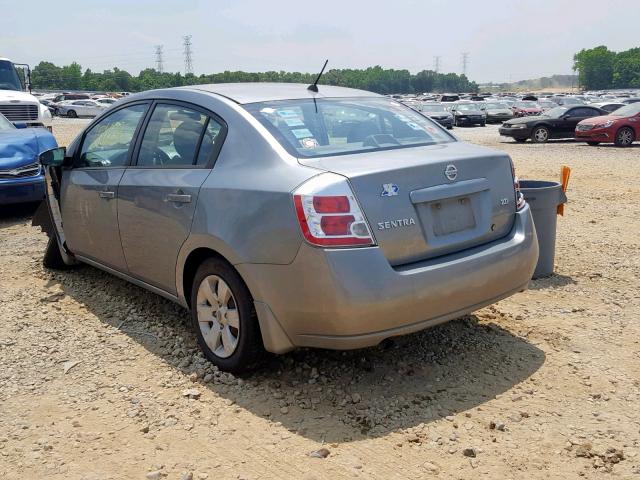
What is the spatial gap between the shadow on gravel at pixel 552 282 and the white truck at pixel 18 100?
40.6ft

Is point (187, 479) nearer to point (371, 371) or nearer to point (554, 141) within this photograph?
point (371, 371)

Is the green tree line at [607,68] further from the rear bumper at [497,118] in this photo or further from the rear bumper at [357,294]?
the rear bumper at [357,294]

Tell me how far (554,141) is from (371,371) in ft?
72.9

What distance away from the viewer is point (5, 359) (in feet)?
13.7

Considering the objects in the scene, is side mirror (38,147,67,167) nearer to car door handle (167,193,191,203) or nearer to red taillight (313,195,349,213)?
car door handle (167,193,191,203)

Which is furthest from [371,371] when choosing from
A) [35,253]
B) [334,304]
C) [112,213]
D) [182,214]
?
[35,253]

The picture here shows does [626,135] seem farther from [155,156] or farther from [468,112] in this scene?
[155,156]

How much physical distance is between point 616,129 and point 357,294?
19899 millimetres

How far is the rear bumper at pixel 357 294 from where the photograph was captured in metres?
3.22

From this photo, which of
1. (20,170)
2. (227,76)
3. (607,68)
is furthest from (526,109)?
(607,68)

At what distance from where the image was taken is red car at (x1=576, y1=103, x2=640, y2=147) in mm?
20422

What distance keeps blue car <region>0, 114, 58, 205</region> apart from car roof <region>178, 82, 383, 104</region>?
4.91 metres

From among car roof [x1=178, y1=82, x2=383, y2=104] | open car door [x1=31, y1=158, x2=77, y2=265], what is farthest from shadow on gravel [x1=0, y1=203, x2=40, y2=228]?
car roof [x1=178, y1=82, x2=383, y2=104]

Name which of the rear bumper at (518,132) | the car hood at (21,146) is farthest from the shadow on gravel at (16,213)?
the rear bumper at (518,132)
